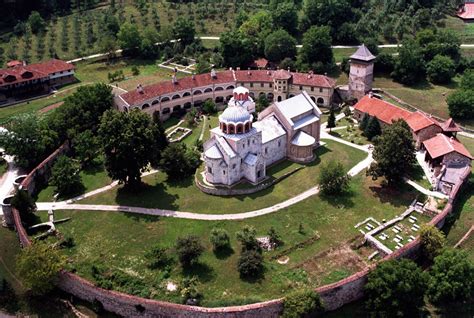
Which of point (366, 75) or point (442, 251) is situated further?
point (366, 75)

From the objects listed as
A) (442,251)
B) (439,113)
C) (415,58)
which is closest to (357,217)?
(442,251)

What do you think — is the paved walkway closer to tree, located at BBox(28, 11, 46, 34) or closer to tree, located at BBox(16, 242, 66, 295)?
tree, located at BBox(16, 242, 66, 295)

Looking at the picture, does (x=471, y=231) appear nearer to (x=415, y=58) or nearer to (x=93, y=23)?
(x=415, y=58)

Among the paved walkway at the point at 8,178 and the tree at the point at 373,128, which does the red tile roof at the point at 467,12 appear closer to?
the tree at the point at 373,128

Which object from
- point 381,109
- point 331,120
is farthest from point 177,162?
point 381,109

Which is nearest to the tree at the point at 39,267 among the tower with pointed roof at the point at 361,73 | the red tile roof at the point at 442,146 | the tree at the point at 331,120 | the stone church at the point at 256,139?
the stone church at the point at 256,139

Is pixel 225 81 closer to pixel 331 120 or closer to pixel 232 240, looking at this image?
pixel 331 120
